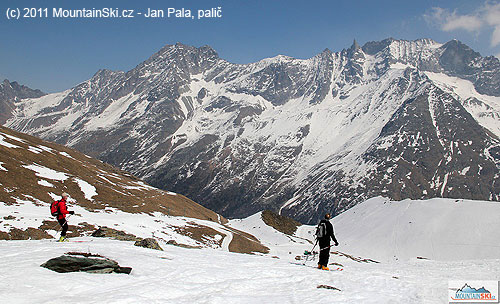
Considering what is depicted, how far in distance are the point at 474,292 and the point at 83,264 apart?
17624mm

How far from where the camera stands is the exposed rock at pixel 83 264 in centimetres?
1489

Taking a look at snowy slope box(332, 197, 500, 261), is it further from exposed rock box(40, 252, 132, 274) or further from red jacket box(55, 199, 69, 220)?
red jacket box(55, 199, 69, 220)

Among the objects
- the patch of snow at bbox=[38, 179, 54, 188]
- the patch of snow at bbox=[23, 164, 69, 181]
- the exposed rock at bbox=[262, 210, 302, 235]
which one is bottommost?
the exposed rock at bbox=[262, 210, 302, 235]

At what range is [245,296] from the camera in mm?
13672

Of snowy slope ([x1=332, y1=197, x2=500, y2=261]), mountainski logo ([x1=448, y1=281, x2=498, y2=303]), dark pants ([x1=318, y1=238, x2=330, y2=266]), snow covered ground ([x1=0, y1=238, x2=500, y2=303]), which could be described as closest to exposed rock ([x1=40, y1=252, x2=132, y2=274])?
snow covered ground ([x1=0, y1=238, x2=500, y2=303])

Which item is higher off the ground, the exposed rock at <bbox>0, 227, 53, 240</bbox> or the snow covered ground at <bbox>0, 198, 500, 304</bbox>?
the snow covered ground at <bbox>0, 198, 500, 304</bbox>

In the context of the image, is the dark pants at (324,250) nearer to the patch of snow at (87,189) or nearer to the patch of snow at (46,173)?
the patch of snow at (87,189)

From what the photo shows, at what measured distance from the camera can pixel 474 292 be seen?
15.4m

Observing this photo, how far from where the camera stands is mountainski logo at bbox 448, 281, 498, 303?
1418 centimetres

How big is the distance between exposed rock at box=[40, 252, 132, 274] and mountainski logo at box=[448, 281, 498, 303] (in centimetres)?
1466

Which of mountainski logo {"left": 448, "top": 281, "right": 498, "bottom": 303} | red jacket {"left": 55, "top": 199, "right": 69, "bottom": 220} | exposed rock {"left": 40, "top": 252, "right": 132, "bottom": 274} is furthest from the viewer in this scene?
red jacket {"left": 55, "top": 199, "right": 69, "bottom": 220}

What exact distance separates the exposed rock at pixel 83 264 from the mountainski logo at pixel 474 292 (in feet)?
48.1

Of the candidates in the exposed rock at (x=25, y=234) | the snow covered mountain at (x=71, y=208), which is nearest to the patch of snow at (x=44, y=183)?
the snow covered mountain at (x=71, y=208)

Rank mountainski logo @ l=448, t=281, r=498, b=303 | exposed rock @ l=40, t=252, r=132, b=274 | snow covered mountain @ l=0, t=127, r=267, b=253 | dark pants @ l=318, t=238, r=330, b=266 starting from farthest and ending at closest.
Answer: snow covered mountain @ l=0, t=127, r=267, b=253 < dark pants @ l=318, t=238, r=330, b=266 < exposed rock @ l=40, t=252, r=132, b=274 < mountainski logo @ l=448, t=281, r=498, b=303
